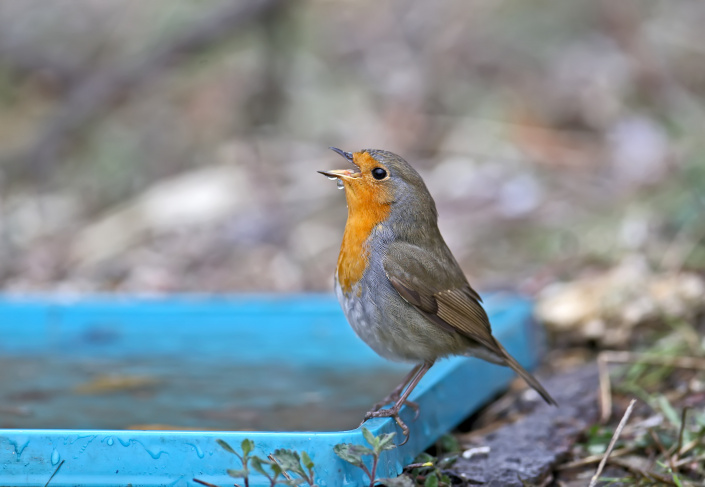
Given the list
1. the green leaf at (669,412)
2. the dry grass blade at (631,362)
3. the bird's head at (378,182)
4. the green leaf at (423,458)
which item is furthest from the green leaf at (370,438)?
the dry grass blade at (631,362)

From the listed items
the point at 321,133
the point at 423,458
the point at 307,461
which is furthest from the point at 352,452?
the point at 321,133

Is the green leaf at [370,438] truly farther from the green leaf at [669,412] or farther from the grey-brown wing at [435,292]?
the green leaf at [669,412]

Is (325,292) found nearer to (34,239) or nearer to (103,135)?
(34,239)

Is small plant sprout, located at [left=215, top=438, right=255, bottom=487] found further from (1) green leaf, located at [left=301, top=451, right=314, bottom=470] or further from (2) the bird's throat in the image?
(2) the bird's throat

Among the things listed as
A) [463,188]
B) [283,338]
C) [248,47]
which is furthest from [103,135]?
[283,338]

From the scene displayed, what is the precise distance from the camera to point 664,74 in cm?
864

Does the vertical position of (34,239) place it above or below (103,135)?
below

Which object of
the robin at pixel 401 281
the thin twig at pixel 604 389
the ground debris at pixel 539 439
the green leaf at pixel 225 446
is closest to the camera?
the green leaf at pixel 225 446

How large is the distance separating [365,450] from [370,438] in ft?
0.19

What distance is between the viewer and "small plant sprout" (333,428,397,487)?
2502 mm

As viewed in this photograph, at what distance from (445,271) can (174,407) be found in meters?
1.16

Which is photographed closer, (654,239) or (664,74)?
(654,239)

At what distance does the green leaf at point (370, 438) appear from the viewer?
252 centimetres

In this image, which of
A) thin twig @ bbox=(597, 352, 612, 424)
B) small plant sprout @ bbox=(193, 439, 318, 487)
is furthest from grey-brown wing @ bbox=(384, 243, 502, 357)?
small plant sprout @ bbox=(193, 439, 318, 487)
